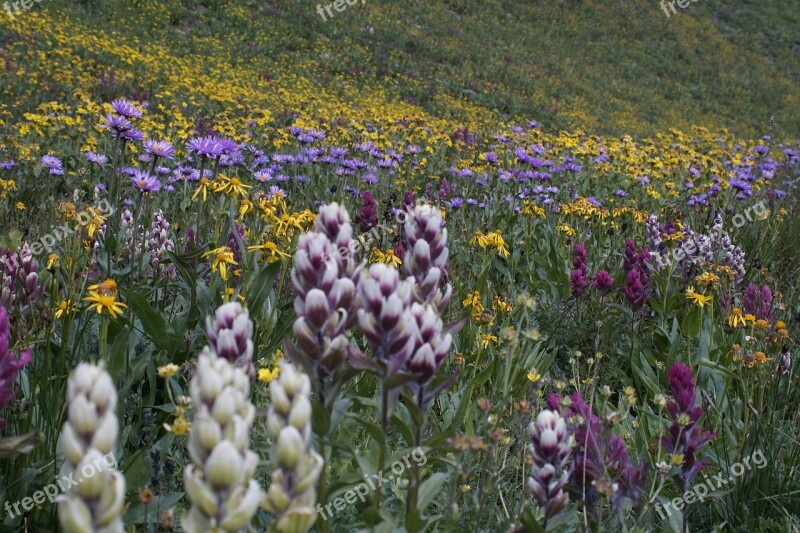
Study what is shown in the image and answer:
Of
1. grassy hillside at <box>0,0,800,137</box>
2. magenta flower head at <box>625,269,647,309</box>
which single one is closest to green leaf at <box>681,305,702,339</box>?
magenta flower head at <box>625,269,647,309</box>

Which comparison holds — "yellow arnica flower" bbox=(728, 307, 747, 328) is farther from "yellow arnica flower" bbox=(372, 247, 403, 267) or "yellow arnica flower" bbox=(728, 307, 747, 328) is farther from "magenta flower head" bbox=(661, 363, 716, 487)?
"yellow arnica flower" bbox=(372, 247, 403, 267)

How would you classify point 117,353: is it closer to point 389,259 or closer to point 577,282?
point 389,259

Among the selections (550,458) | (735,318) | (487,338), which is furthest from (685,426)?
(735,318)

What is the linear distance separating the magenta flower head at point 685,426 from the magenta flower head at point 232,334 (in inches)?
48.3

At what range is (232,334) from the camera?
1.18 metres

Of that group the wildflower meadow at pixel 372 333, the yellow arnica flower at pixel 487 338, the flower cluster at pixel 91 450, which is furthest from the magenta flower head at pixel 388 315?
the yellow arnica flower at pixel 487 338

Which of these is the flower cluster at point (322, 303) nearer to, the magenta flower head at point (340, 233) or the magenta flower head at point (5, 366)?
the magenta flower head at point (340, 233)

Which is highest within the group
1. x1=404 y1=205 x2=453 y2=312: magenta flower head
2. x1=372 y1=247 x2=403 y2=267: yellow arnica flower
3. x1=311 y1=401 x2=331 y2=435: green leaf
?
x1=404 y1=205 x2=453 y2=312: magenta flower head

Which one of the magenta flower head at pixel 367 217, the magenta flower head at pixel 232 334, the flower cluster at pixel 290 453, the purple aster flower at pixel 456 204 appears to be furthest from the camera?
the purple aster flower at pixel 456 204

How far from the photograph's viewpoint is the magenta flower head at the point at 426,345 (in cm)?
130

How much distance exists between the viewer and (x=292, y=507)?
929mm

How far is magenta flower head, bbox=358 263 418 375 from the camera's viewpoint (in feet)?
4.06

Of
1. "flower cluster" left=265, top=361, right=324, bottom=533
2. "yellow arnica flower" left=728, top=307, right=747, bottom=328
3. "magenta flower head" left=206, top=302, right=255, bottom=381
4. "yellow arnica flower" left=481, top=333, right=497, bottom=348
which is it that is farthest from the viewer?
"yellow arnica flower" left=728, top=307, right=747, bottom=328

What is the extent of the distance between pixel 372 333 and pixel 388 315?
0.18 ft
